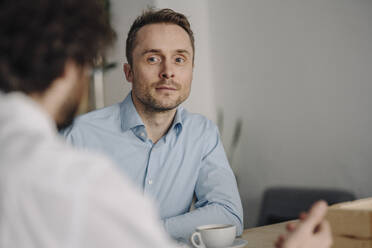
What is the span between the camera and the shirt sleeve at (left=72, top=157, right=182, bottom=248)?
1.49 ft

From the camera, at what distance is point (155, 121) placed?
5.97ft

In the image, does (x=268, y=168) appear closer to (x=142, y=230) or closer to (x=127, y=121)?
(x=127, y=121)

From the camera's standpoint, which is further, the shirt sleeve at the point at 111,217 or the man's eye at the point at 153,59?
the man's eye at the point at 153,59

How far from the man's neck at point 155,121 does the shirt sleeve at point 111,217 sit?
4.30 feet

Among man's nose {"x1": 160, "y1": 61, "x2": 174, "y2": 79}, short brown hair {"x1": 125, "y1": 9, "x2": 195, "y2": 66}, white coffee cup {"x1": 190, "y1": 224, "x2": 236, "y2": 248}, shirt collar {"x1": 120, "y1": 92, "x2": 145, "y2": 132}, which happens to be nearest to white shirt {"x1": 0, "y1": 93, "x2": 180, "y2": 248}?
white coffee cup {"x1": 190, "y1": 224, "x2": 236, "y2": 248}

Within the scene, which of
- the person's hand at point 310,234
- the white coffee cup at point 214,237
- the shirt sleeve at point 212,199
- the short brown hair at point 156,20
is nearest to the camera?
the person's hand at point 310,234

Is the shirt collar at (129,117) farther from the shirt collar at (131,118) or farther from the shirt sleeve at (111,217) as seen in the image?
the shirt sleeve at (111,217)

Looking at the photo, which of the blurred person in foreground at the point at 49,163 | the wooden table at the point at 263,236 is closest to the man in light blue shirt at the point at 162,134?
the wooden table at the point at 263,236

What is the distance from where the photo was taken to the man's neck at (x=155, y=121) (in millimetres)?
1810

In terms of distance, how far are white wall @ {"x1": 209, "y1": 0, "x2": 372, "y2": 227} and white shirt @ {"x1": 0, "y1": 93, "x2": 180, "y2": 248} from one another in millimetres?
1595

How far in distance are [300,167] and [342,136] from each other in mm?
344

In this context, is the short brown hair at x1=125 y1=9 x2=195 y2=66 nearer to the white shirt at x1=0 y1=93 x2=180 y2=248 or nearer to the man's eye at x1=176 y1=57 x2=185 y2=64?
the man's eye at x1=176 y1=57 x2=185 y2=64

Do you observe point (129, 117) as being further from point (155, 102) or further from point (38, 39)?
point (38, 39)

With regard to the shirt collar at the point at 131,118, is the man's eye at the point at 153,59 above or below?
above
